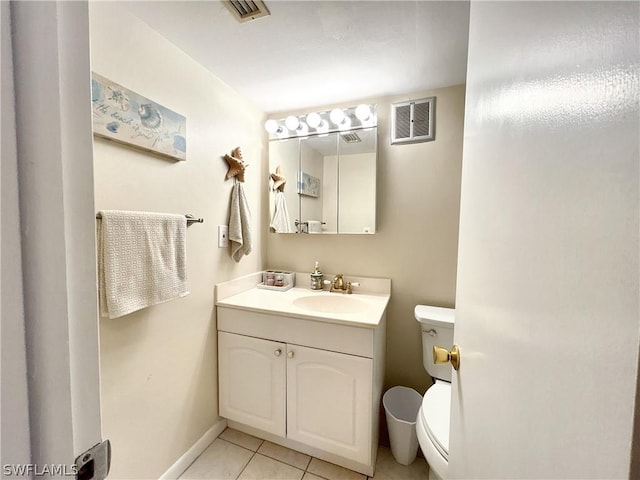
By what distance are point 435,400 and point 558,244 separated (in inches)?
42.9

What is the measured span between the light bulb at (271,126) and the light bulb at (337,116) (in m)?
0.41

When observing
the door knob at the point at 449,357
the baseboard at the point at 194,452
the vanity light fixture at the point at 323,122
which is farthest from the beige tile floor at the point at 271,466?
the vanity light fixture at the point at 323,122

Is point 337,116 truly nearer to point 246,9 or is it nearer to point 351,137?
point 351,137

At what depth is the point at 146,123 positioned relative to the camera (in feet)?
3.36

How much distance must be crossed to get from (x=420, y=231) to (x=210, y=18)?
1503 mm

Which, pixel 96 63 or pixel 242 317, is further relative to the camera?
pixel 242 317

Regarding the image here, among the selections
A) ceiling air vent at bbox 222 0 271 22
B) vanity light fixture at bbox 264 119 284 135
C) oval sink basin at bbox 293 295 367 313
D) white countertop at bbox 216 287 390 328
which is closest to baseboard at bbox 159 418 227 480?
white countertop at bbox 216 287 390 328

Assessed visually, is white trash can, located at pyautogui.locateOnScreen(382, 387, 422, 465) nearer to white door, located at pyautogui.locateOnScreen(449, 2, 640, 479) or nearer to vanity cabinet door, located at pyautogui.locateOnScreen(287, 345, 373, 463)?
vanity cabinet door, located at pyautogui.locateOnScreen(287, 345, 373, 463)

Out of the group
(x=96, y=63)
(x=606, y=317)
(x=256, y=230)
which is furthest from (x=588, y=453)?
(x=256, y=230)

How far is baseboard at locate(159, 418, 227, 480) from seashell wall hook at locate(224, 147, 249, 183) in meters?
1.50

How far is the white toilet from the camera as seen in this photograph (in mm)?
→ 858

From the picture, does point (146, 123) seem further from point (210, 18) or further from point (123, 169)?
point (210, 18)

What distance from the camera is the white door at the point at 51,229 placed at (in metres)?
0.29

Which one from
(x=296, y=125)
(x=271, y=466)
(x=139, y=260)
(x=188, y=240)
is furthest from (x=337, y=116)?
(x=271, y=466)
